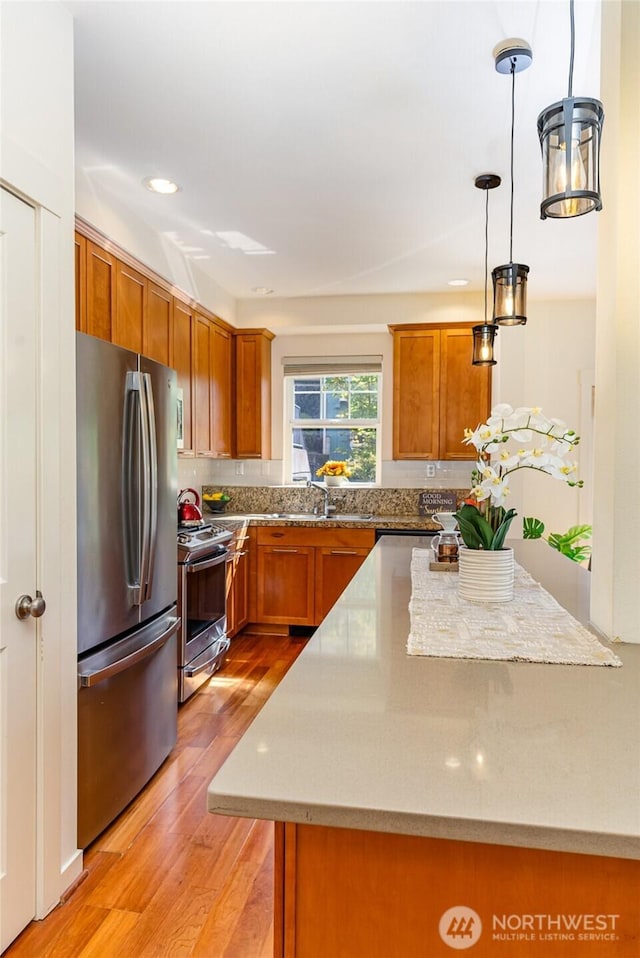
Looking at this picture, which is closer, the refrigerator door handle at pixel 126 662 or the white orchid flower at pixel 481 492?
the white orchid flower at pixel 481 492

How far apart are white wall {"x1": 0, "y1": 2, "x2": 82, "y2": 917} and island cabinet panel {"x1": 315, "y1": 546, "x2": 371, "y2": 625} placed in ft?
8.83

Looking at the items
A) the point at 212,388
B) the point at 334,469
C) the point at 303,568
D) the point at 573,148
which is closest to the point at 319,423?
the point at 334,469

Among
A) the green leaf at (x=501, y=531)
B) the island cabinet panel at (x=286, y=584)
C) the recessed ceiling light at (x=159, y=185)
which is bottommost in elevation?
the island cabinet panel at (x=286, y=584)

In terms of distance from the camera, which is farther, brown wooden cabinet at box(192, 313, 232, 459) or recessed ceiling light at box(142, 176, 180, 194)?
brown wooden cabinet at box(192, 313, 232, 459)

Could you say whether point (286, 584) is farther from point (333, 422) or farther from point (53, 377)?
point (53, 377)

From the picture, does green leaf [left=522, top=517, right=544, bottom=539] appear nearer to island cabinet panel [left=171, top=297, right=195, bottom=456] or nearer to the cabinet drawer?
the cabinet drawer

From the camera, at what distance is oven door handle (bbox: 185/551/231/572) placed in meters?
3.22

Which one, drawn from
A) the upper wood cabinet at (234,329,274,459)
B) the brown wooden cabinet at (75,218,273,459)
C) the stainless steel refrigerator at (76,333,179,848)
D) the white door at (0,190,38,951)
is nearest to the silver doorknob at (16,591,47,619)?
the white door at (0,190,38,951)

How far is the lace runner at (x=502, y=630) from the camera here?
1.24 metres

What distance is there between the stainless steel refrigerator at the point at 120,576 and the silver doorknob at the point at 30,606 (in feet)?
0.88

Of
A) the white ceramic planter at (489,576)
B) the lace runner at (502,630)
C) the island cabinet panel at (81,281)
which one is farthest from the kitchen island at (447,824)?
the island cabinet panel at (81,281)

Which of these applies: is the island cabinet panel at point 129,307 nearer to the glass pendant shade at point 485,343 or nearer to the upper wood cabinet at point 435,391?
the glass pendant shade at point 485,343

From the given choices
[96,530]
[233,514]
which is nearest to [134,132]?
[96,530]

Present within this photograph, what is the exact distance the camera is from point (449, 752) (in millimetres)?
836
